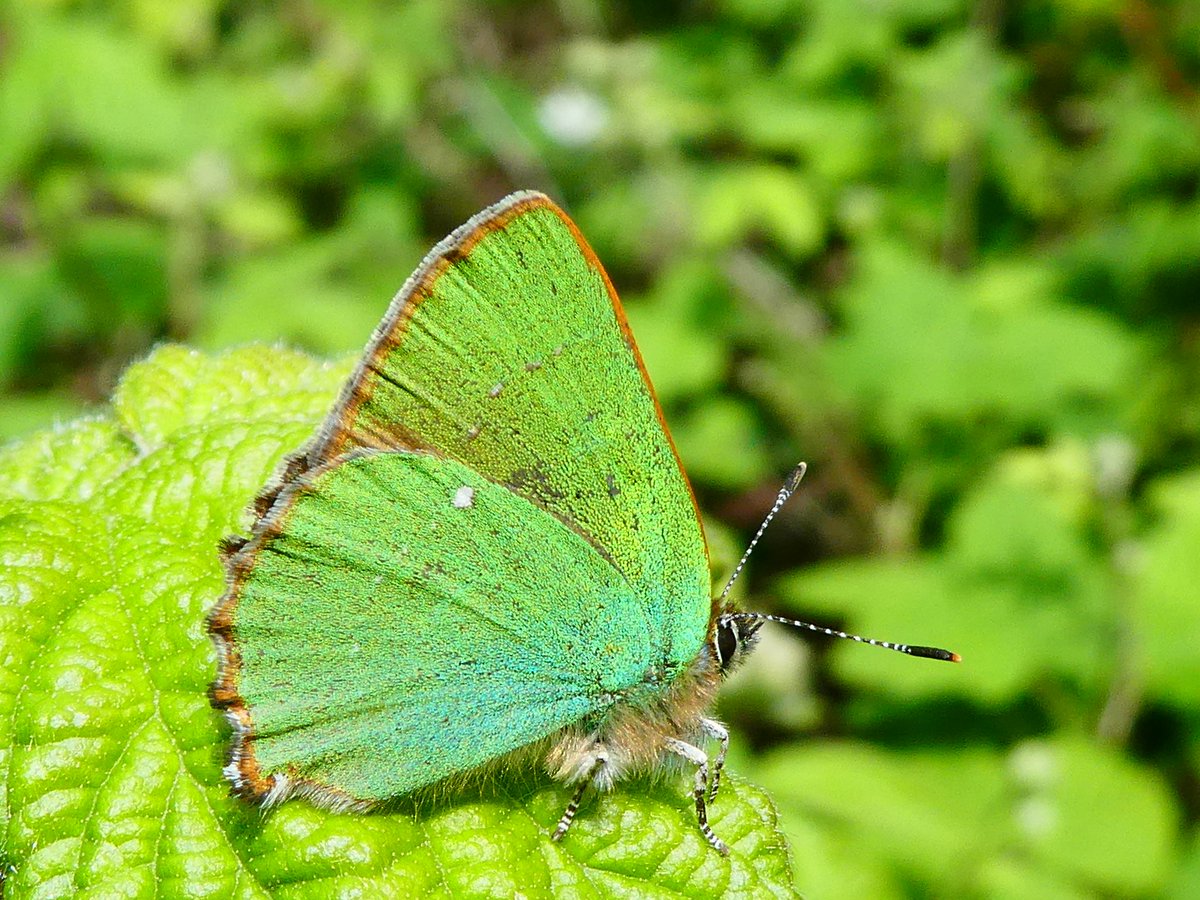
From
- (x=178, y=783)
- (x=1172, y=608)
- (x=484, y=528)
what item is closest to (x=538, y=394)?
(x=484, y=528)

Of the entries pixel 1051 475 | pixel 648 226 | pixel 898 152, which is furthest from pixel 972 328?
pixel 648 226

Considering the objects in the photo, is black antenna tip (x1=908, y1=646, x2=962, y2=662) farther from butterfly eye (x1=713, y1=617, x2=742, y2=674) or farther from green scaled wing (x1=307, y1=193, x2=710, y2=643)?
green scaled wing (x1=307, y1=193, x2=710, y2=643)

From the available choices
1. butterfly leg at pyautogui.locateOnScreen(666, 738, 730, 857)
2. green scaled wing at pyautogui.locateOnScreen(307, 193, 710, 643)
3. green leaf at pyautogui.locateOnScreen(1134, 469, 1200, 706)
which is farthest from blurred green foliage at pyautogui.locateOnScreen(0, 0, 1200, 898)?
green scaled wing at pyautogui.locateOnScreen(307, 193, 710, 643)

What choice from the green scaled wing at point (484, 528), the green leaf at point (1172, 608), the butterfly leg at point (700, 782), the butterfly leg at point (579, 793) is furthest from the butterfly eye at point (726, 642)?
the green leaf at point (1172, 608)

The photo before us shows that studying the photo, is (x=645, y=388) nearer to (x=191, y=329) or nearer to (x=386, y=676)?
(x=386, y=676)

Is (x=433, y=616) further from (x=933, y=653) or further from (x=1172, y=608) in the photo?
(x=1172, y=608)

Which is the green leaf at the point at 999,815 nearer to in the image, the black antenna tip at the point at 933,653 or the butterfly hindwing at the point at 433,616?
the black antenna tip at the point at 933,653
